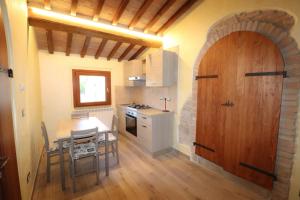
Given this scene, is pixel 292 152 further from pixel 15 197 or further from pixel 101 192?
pixel 15 197

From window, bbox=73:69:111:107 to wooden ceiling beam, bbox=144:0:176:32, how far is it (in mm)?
2005

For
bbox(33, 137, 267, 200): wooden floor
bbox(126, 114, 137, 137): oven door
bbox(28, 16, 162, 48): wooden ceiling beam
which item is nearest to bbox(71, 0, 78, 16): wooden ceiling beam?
bbox(28, 16, 162, 48): wooden ceiling beam

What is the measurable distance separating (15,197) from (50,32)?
2901mm

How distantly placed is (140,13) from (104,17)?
765 millimetres

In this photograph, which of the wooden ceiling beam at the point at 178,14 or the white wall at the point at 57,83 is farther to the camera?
the white wall at the point at 57,83

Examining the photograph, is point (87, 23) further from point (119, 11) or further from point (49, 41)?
point (49, 41)

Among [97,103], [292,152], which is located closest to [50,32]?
[97,103]

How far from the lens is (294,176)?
1741mm

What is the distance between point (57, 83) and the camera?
151 inches

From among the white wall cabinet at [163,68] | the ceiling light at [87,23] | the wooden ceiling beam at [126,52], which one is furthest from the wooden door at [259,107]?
the wooden ceiling beam at [126,52]

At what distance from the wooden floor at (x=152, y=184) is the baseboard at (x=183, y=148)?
28 centimetres

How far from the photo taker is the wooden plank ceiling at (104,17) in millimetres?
2570

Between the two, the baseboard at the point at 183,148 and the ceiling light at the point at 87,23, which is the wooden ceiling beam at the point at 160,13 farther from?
the baseboard at the point at 183,148

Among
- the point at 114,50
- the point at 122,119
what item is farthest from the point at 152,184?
the point at 114,50
